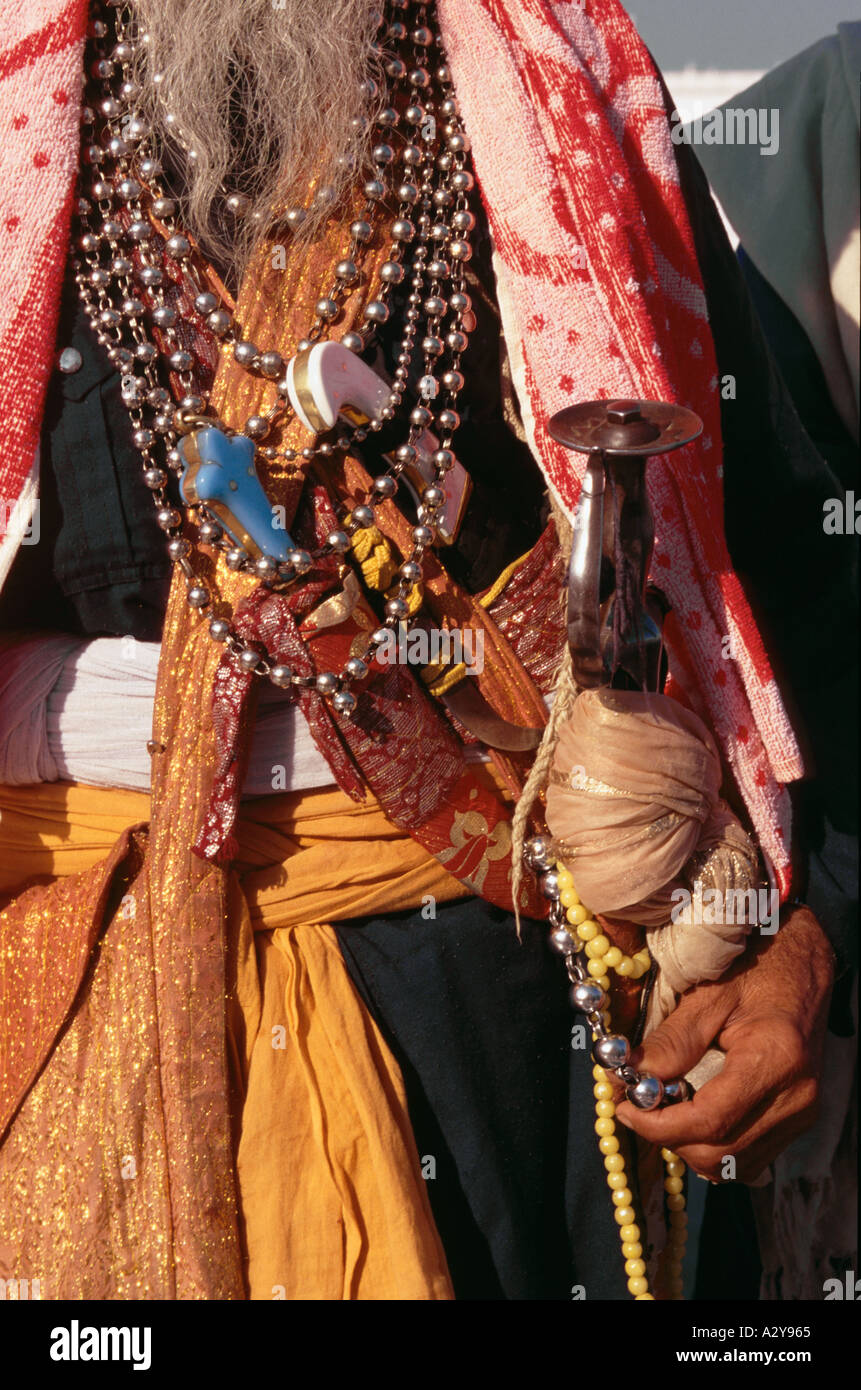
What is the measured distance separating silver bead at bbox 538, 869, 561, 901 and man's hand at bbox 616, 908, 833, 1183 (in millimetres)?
172

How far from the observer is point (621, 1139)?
4.12ft

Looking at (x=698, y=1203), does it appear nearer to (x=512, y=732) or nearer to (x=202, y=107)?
(x=512, y=732)

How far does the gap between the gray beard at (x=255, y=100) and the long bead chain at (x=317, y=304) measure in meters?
Answer: 0.02

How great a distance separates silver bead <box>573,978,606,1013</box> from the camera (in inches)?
45.7

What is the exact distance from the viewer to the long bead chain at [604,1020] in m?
1.16

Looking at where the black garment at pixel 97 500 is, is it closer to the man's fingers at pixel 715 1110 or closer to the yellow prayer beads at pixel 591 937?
the yellow prayer beads at pixel 591 937

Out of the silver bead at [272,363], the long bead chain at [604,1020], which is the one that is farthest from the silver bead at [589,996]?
the silver bead at [272,363]

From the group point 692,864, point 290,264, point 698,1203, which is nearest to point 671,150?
Answer: point 290,264

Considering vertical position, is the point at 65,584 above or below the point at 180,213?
below

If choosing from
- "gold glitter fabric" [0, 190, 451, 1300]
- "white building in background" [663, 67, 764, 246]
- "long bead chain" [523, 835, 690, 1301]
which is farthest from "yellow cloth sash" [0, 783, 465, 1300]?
"white building in background" [663, 67, 764, 246]

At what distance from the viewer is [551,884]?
1.19m

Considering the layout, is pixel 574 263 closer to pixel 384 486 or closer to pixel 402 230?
pixel 402 230
